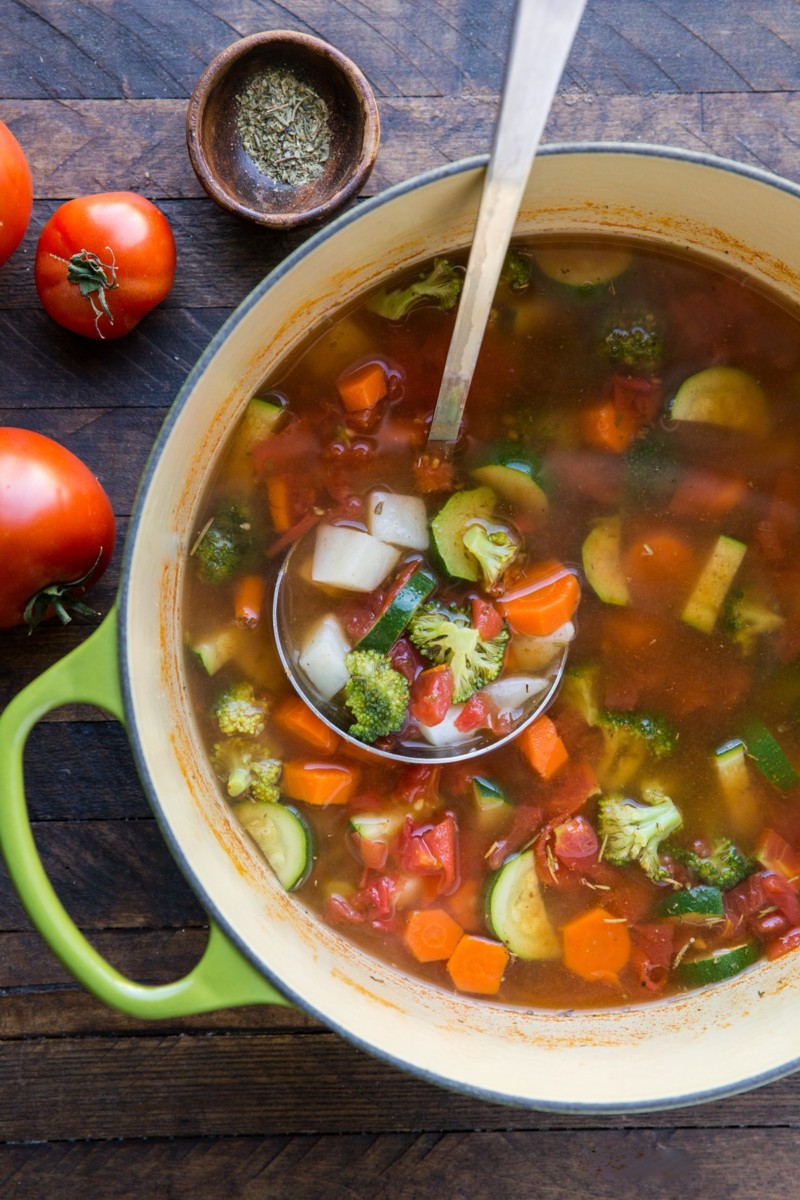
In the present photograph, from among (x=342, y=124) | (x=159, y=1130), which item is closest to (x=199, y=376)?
(x=342, y=124)

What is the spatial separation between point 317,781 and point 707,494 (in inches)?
44.5

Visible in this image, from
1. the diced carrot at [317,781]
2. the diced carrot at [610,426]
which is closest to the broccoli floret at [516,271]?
the diced carrot at [610,426]

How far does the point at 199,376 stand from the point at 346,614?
2.29 ft

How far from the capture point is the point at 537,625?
2229 mm

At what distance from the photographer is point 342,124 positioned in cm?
216

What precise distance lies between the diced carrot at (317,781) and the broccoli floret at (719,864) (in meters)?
0.80

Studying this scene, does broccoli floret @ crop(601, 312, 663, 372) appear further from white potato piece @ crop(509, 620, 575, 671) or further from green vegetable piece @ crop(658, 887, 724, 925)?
green vegetable piece @ crop(658, 887, 724, 925)

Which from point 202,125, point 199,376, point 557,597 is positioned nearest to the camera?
point 199,376

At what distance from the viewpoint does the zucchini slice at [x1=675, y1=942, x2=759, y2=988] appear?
227 cm

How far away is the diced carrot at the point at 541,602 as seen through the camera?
2221 mm

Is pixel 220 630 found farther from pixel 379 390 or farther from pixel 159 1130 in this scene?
pixel 159 1130

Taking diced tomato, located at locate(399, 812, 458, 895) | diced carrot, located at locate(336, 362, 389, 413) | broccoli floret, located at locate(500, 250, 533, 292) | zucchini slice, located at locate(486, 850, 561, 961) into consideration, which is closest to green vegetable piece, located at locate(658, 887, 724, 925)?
zucchini slice, located at locate(486, 850, 561, 961)

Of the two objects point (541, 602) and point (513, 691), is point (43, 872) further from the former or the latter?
point (541, 602)

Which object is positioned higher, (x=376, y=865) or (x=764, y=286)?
Result: (x=764, y=286)
